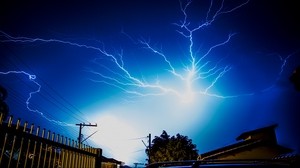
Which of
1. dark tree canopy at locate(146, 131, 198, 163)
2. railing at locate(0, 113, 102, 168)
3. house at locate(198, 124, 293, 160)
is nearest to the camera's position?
railing at locate(0, 113, 102, 168)

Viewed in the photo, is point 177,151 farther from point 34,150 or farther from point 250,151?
point 34,150

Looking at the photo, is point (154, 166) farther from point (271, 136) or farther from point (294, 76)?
point (271, 136)

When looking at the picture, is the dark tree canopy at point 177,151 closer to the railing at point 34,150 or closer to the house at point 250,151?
the house at point 250,151

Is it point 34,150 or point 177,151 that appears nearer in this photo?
point 34,150

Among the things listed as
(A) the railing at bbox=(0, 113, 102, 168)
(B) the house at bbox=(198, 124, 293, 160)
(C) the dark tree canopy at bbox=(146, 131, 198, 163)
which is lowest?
(A) the railing at bbox=(0, 113, 102, 168)

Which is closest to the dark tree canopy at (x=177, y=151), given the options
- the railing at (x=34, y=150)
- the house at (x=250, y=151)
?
the house at (x=250, y=151)

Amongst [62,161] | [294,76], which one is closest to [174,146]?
[294,76]

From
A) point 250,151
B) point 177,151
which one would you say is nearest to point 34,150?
point 250,151

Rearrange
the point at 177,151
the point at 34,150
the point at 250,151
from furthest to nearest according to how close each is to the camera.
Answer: the point at 177,151 < the point at 250,151 < the point at 34,150

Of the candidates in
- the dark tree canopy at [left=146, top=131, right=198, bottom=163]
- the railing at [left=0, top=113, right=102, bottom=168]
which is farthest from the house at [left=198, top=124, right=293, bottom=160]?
the railing at [left=0, top=113, right=102, bottom=168]

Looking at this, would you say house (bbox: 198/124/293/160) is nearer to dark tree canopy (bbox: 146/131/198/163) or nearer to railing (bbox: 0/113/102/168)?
dark tree canopy (bbox: 146/131/198/163)
